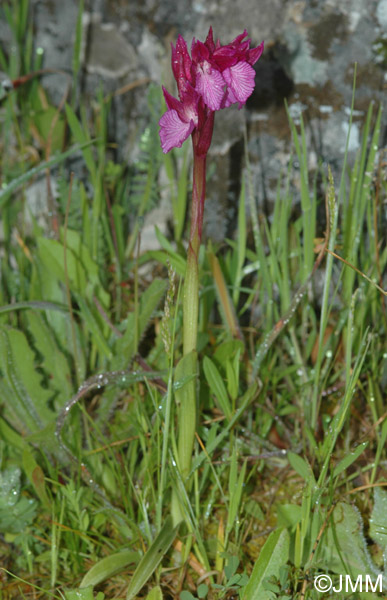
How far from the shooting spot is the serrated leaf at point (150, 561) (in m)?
1.09

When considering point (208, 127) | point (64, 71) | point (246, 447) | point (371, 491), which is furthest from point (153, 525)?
point (64, 71)

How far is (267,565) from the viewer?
1079 mm

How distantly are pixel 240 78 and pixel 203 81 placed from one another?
0.21 ft

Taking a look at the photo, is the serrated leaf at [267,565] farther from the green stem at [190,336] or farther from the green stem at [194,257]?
the green stem at [194,257]

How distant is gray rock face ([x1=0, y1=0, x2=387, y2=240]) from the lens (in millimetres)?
1637

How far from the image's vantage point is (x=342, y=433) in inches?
55.9

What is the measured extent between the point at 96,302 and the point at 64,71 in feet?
3.56

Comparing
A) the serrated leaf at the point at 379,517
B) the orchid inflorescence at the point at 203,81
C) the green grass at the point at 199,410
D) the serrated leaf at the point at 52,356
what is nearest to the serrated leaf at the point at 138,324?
the green grass at the point at 199,410

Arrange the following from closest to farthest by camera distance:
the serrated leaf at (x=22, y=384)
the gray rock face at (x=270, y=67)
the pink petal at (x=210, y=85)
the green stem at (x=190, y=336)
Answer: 1. the pink petal at (x=210, y=85)
2. the green stem at (x=190, y=336)
3. the serrated leaf at (x=22, y=384)
4. the gray rock face at (x=270, y=67)

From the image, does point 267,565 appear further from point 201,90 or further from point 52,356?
point 201,90

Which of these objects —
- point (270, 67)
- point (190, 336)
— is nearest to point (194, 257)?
point (190, 336)

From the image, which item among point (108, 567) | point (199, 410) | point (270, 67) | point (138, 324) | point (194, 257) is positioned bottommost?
point (108, 567)

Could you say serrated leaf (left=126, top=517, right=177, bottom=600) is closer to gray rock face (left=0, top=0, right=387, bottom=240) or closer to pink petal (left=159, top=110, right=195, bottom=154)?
pink petal (left=159, top=110, right=195, bottom=154)

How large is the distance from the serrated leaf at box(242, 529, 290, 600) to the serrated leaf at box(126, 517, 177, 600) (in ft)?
0.58
